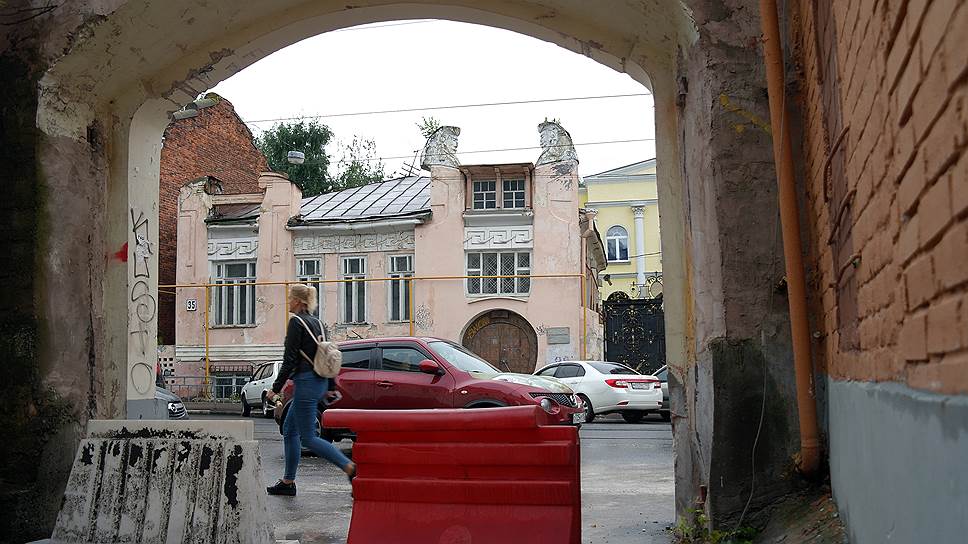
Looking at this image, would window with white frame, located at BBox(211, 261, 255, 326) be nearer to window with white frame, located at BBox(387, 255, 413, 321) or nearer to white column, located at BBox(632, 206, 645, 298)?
window with white frame, located at BBox(387, 255, 413, 321)

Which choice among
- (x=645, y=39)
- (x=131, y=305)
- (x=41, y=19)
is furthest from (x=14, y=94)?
(x=645, y=39)

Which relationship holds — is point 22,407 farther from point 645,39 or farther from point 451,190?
point 451,190

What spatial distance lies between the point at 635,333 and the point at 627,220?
Result: 1840 cm

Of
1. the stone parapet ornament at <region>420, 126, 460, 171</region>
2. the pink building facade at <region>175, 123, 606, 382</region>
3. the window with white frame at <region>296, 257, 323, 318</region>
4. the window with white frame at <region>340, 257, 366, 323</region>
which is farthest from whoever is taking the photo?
the window with white frame at <region>296, 257, 323, 318</region>

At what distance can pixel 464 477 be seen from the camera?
5.15 m

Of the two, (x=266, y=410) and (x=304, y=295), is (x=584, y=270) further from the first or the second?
(x=304, y=295)

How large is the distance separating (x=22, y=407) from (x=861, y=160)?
571 cm

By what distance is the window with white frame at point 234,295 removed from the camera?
29.6 meters

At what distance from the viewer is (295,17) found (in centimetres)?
712

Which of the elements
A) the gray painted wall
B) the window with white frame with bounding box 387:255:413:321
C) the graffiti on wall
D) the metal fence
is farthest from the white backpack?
the metal fence

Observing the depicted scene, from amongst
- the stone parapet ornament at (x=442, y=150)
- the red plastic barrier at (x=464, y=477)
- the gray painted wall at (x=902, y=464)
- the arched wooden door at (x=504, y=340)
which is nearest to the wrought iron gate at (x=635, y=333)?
the arched wooden door at (x=504, y=340)

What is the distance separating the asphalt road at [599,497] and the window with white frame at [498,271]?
43.8ft

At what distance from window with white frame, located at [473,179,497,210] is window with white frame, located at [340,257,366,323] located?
13.7ft

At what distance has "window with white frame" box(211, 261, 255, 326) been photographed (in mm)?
29578
